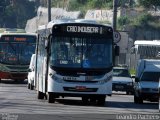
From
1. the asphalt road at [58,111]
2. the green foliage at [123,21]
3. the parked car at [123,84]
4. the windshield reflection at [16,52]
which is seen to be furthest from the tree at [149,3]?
the asphalt road at [58,111]

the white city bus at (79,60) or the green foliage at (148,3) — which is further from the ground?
the white city bus at (79,60)

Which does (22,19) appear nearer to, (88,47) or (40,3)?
(40,3)

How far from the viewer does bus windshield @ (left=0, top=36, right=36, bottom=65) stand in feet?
169

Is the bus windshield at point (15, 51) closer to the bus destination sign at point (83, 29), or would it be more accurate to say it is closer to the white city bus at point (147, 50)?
the white city bus at point (147, 50)

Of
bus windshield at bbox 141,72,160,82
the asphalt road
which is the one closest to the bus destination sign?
the asphalt road

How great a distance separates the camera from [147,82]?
36.6 m

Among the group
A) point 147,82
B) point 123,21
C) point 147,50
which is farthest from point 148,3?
point 147,82

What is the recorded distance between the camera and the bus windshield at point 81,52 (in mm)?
31219

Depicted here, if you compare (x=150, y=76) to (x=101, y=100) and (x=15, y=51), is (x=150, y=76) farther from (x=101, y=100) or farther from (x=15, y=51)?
(x=15, y=51)

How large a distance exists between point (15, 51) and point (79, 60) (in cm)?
2089

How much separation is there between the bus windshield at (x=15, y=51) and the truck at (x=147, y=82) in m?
13.8

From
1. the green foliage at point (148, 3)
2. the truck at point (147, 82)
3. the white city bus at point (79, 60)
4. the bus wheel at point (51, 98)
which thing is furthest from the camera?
the green foliage at point (148, 3)

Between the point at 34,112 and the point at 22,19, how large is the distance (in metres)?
101

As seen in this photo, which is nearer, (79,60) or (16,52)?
(79,60)
